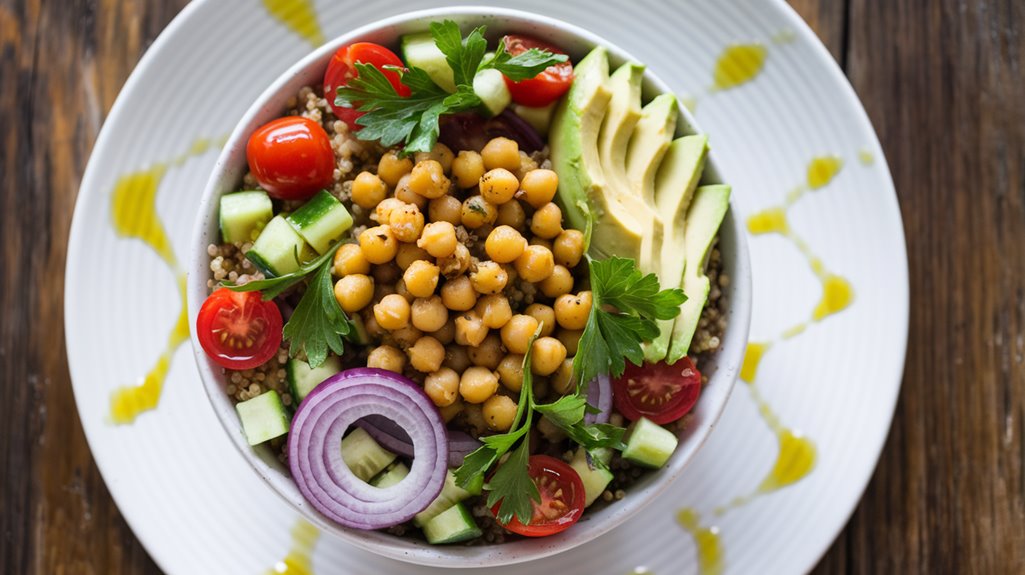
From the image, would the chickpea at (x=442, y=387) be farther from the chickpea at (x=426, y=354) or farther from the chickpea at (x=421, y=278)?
the chickpea at (x=421, y=278)

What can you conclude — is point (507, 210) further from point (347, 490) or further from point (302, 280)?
point (347, 490)

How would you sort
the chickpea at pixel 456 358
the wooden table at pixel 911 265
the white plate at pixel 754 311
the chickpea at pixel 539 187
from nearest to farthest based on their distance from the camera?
the chickpea at pixel 539 187, the chickpea at pixel 456 358, the white plate at pixel 754 311, the wooden table at pixel 911 265

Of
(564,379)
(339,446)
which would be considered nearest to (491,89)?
(564,379)

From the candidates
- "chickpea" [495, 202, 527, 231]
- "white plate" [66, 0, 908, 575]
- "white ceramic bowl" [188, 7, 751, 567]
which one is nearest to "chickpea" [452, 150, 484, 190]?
"chickpea" [495, 202, 527, 231]

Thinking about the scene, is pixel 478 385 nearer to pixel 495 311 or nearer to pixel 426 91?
pixel 495 311

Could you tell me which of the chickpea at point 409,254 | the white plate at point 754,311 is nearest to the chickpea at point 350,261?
the chickpea at point 409,254

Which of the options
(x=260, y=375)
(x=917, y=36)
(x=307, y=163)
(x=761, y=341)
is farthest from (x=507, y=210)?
(x=917, y=36)

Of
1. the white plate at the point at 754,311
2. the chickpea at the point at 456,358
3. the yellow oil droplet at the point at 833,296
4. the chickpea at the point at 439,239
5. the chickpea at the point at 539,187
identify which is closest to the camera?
the chickpea at the point at 439,239

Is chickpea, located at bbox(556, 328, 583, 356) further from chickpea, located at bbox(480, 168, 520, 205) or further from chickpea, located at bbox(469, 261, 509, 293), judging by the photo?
chickpea, located at bbox(480, 168, 520, 205)
